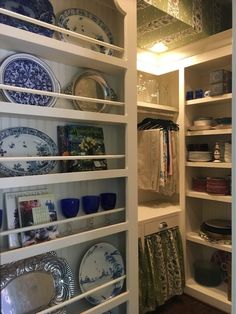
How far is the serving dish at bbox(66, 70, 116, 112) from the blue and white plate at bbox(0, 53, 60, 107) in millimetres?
112

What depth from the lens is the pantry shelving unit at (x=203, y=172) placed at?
2201 millimetres

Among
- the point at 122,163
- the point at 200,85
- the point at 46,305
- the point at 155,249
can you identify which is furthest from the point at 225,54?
the point at 46,305

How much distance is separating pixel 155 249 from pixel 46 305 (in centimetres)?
120

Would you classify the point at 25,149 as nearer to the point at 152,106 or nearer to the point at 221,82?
the point at 152,106

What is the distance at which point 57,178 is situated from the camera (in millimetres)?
1114

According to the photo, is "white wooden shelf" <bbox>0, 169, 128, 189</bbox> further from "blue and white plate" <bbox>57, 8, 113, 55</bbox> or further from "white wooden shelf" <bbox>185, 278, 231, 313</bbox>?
"white wooden shelf" <bbox>185, 278, 231, 313</bbox>

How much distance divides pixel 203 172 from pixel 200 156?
334 mm

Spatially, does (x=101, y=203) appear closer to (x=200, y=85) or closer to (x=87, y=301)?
(x=87, y=301)

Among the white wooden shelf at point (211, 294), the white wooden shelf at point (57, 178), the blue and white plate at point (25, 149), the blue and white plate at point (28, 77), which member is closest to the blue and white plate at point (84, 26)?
the blue and white plate at point (28, 77)

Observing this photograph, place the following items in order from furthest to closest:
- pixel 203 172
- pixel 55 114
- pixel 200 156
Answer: pixel 203 172 < pixel 200 156 < pixel 55 114

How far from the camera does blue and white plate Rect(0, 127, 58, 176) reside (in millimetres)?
1076

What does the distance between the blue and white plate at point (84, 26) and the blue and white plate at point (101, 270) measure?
40.8 inches

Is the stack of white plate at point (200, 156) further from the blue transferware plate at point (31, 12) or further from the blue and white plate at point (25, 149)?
the blue transferware plate at point (31, 12)

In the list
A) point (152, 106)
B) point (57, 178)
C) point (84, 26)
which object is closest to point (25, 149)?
point (57, 178)
